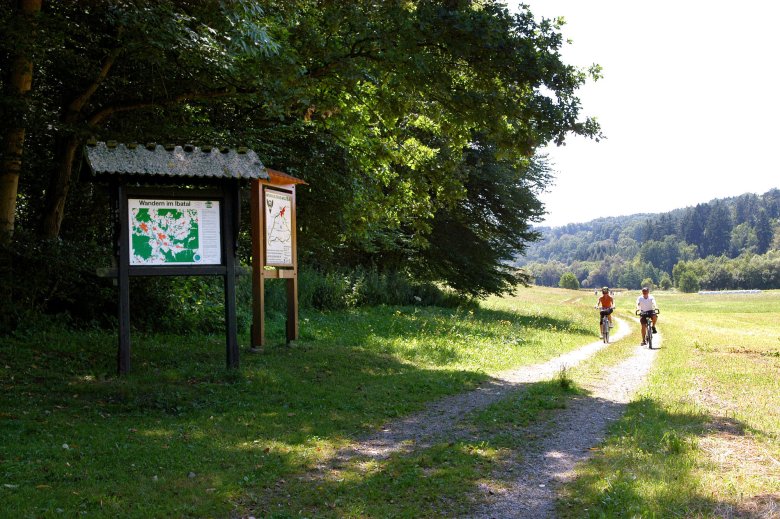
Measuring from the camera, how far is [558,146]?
1432cm

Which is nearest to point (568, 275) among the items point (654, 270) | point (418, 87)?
point (654, 270)

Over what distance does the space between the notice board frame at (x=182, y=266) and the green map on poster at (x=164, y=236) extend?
12cm

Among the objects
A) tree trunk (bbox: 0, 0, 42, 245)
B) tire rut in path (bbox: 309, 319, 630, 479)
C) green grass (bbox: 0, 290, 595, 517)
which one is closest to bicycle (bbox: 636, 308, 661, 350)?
green grass (bbox: 0, 290, 595, 517)

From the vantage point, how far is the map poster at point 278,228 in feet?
43.1

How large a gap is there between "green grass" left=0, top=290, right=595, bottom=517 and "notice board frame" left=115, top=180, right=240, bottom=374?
53 centimetres

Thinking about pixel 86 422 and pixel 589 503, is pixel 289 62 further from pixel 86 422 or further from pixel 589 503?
pixel 589 503

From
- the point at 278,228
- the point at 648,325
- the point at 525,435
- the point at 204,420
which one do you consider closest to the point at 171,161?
the point at 278,228

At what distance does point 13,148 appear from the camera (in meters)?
12.5

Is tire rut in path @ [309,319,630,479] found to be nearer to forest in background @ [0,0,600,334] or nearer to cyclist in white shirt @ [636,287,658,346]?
forest in background @ [0,0,600,334]

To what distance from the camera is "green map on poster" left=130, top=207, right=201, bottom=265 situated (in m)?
10.9

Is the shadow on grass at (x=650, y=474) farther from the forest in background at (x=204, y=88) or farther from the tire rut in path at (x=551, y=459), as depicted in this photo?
the forest in background at (x=204, y=88)

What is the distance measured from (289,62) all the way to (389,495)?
8.93 m

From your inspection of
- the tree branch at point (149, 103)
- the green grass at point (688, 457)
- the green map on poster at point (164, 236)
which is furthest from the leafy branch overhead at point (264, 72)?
the green grass at point (688, 457)

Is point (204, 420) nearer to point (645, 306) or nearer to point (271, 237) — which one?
point (271, 237)
